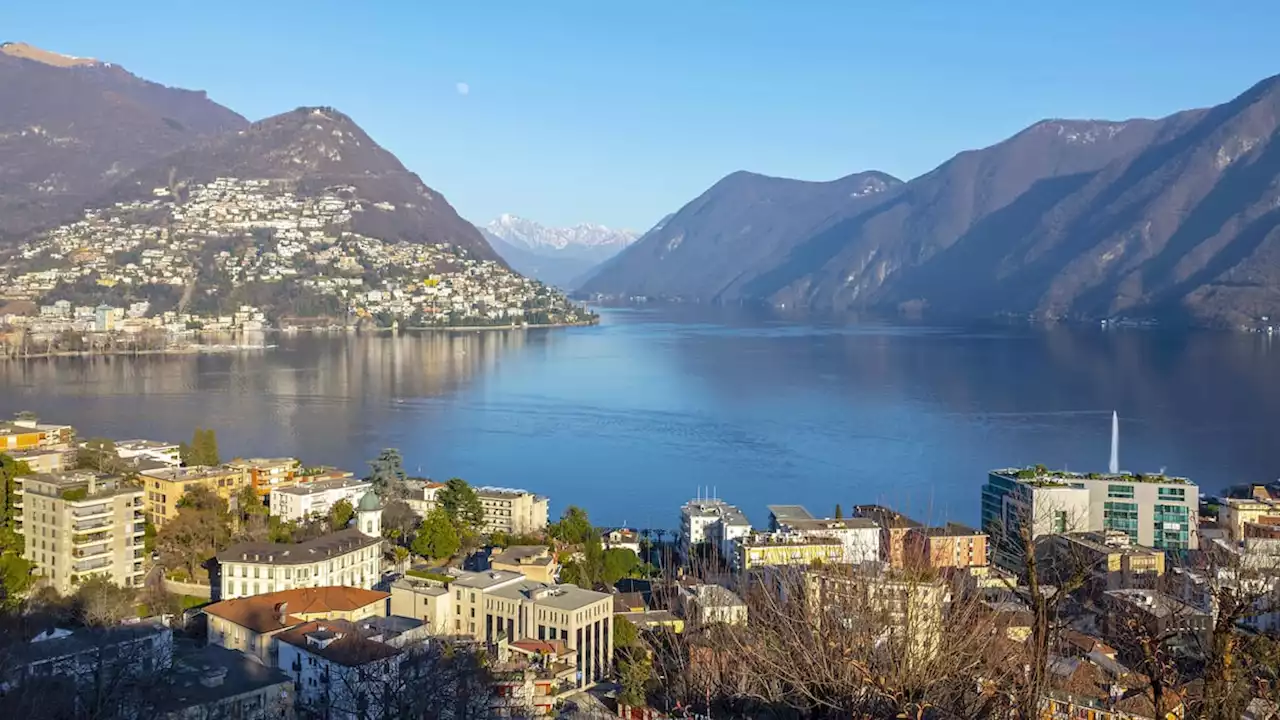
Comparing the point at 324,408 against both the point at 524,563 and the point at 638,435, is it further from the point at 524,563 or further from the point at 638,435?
the point at 524,563

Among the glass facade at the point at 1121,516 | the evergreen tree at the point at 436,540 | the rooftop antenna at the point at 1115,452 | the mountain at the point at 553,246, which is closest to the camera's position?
the evergreen tree at the point at 436,540

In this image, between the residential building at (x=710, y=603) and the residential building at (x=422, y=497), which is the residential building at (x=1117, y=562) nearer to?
the residential building at (x=710, y=603)

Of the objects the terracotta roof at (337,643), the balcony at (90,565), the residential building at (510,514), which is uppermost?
the terracotta roof at (337,643)

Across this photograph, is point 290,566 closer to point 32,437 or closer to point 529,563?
point 529,563

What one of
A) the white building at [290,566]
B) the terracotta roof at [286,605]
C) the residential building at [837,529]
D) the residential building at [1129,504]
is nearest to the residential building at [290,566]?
the white building at [290,566]

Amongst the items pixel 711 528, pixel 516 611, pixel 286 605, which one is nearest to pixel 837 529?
pixel 711 528

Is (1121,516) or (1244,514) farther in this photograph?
(1121,516)
